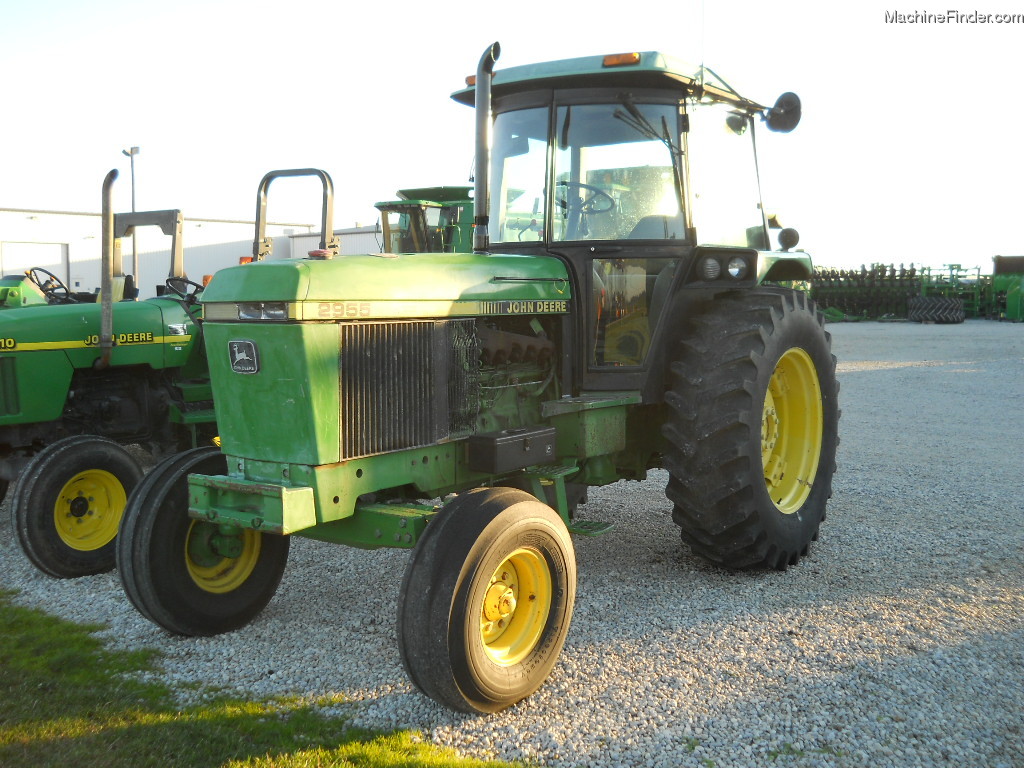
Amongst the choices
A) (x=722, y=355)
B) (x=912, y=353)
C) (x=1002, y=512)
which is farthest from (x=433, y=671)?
(x=912, y=353)

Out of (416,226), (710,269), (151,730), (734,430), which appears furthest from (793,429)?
(416,226)

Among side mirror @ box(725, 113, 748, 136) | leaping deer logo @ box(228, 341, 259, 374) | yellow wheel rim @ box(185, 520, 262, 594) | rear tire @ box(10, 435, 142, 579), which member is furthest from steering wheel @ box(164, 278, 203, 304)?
side mirror @ box(725, 113, 748, 136)

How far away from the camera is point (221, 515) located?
11.3 feet

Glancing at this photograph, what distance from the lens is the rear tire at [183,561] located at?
375 cm

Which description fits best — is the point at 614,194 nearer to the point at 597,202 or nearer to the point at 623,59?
the point at 597,202

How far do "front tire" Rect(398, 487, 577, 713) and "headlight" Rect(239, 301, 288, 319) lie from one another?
0.89 metres

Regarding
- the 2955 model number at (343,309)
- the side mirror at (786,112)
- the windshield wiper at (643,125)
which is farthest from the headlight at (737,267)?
the 2955 model number at (343,309)

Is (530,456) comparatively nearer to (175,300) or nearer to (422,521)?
(422,521)

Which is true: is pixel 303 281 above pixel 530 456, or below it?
above

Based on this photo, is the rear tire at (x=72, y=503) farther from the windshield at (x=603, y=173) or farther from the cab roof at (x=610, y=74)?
the cab roof at (x=610, y=74)

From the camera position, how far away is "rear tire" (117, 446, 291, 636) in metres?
3.75

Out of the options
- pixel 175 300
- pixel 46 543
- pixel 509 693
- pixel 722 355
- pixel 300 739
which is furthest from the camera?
pixel 175 300

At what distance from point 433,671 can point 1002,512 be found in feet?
14.5

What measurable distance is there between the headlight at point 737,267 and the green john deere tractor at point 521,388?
0.02 m
